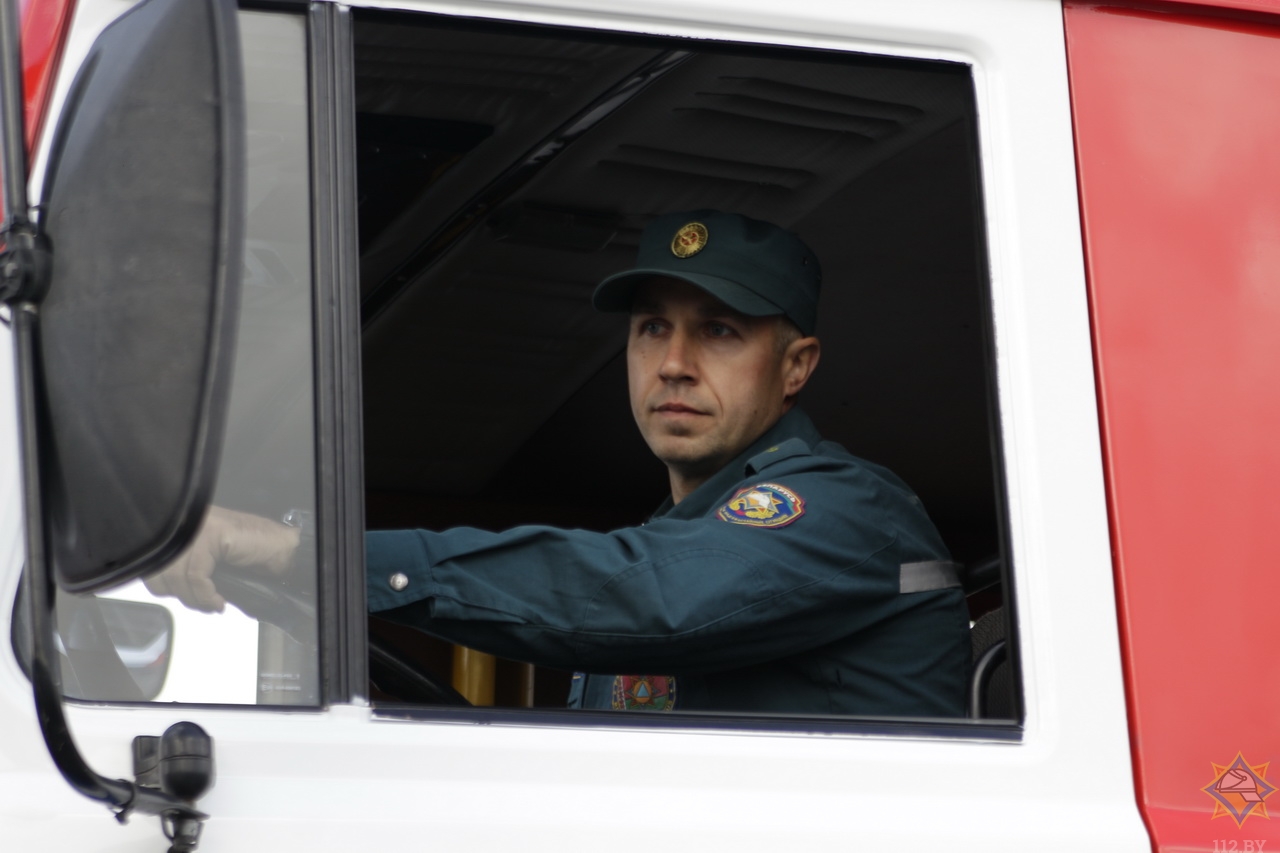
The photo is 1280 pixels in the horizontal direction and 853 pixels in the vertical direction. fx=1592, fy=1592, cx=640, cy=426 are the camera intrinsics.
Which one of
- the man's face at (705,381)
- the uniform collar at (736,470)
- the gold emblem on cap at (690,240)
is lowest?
the uniform collar at (736,470)

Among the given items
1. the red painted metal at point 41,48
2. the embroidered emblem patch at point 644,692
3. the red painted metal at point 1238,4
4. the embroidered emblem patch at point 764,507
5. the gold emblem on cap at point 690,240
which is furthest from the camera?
the gold emblem on cap at point 690,240

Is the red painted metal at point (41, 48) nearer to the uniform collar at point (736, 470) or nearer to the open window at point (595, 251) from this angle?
the open window at point (595, 251)

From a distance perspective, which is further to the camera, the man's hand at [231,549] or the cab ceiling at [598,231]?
the cab ceiling at [598,231]

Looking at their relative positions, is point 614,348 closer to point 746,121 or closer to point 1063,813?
Answer: point 746,121

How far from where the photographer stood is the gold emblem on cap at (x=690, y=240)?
219 centimetres

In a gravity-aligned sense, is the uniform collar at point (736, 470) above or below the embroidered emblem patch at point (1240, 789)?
above

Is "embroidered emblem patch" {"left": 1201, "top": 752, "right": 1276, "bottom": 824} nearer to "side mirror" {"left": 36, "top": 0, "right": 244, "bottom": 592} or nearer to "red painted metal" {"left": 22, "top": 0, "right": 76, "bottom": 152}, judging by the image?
"side mirror" {"left": 36, "top": 0, "right": 244, "bottom": 592}

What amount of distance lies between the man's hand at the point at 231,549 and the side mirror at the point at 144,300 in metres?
0.24

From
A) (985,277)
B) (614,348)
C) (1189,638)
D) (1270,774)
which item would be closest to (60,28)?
(985,277)

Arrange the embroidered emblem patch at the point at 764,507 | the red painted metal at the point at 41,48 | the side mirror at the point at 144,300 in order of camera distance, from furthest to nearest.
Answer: the embroidered emblem patch at the point at 764,507, the red painted metal at the point at 41,48, the side mirror at the point at 144,300

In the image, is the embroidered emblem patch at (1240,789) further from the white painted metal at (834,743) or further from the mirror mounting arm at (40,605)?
the mirror mounting arm at (40,605)

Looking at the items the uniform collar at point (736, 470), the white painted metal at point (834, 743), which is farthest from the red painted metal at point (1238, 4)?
the uniform collar at point (736, 470)

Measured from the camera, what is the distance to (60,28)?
50.4 inches

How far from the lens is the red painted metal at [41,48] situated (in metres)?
1.26
